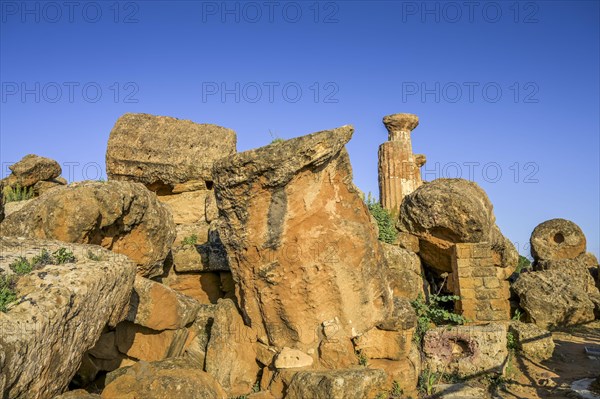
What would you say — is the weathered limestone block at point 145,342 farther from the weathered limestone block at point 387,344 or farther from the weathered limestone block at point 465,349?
the weathered limestone block at point 465,349

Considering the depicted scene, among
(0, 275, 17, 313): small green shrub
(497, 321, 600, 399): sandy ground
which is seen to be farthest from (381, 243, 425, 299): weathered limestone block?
(0, 275, 17, 313): small green shrub

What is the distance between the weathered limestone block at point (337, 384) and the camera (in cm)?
468

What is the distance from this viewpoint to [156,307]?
5.31m

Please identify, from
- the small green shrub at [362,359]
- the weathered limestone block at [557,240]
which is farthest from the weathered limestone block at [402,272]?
the weathered limestone block at [557,240]

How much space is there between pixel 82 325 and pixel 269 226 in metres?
2.22

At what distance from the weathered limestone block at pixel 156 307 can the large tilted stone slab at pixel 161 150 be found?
3.19m

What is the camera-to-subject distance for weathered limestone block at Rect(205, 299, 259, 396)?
5.42 m

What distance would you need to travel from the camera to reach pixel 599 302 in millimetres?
10930

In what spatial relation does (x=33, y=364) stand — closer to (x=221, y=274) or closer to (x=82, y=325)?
(x=82, y=325)

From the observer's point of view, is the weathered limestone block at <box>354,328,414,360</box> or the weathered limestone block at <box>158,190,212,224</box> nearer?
the weathered limestone block at <box>354,328,414,360</box>

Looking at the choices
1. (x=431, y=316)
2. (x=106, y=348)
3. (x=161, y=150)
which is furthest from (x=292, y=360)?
(x=161, y=150)

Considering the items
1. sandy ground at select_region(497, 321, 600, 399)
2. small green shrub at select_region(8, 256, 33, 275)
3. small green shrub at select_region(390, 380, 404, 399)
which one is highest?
small green shrub at select_region(8, 256, 33, 275)

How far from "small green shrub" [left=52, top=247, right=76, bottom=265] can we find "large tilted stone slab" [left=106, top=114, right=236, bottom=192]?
4495 millimetres

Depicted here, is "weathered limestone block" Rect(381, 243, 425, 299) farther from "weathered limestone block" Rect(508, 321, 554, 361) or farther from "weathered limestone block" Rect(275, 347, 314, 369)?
"weathered limestone block" Rect(275, 347, 314, 369)
